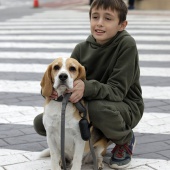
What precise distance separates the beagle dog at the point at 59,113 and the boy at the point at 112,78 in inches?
6.1

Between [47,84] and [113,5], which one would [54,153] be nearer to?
[47,84]

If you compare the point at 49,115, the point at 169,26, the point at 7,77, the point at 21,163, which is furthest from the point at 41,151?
the point at 169,26

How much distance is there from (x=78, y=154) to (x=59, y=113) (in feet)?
1.08

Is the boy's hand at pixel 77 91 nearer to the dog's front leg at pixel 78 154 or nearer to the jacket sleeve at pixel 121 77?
the jacket sleeve at pixel 121 77

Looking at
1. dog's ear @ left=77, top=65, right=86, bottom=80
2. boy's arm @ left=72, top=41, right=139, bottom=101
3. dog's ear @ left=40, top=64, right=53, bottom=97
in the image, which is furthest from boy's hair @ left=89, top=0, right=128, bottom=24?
dog's ear @ left=40, top=64, right=53, bottom=97

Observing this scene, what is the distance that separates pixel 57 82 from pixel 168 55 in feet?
17.7

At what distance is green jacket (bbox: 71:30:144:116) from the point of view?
3.79 meters

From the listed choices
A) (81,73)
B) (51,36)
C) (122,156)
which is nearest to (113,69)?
(81,73)

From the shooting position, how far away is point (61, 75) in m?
3.47

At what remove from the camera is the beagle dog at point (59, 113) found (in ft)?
11.6

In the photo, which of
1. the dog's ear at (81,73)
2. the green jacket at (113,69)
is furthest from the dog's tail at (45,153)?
the dog's ear at (81,73)

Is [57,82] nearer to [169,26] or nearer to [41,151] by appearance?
[41,151]

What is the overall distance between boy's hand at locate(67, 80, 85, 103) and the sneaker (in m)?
0.64

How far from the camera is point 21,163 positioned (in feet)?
13.2
